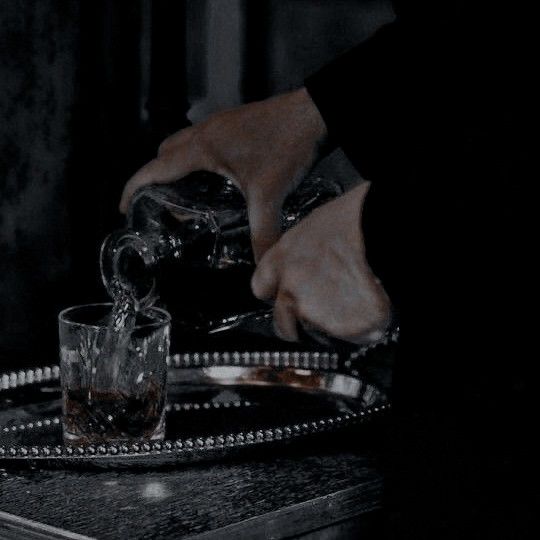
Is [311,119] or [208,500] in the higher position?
[311,119]

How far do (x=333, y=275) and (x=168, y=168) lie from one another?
0.26m

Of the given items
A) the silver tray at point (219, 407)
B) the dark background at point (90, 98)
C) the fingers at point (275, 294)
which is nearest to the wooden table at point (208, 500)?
the silver tray at point (219, 407)

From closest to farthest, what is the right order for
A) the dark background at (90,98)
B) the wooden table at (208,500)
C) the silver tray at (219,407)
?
the wooden table at (208,500), the silver tray at (219,407), the dark background at (90,98)

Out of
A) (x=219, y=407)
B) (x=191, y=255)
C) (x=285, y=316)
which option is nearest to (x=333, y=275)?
(x=285, y=316)

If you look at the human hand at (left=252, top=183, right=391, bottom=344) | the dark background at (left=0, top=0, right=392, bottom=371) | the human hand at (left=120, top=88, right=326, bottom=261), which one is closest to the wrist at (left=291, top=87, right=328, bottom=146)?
the human hand at (left=120, top=88, right=326, bottom=261)

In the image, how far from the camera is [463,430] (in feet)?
2.92

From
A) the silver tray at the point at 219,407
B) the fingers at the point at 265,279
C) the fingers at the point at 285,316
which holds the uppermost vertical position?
the fingers at the point at 265,279

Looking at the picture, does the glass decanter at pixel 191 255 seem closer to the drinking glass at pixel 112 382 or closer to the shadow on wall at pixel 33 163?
the drinking glass at pixel 112 382

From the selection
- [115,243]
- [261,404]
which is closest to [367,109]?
[115,243]

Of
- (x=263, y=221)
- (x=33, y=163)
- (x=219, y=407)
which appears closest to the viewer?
(x=263, y=221)

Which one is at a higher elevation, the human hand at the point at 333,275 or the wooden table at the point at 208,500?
the human hand at the point at 333,275

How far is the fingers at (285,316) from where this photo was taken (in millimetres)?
951

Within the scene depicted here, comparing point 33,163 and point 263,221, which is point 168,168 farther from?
point 33,163

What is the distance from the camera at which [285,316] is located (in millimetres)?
957
